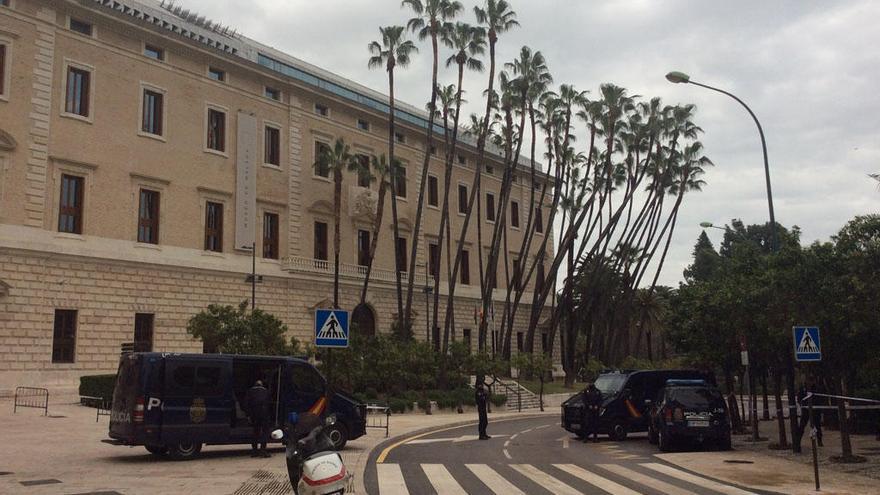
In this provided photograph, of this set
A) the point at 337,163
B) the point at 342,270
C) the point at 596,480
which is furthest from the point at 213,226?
the point at 596,480

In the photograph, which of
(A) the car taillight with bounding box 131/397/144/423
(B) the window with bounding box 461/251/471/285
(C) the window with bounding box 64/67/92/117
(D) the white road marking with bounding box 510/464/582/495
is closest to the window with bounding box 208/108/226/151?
(C) the window with bounding box 64/67/92/117

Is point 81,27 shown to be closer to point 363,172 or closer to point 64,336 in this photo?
point 64,336

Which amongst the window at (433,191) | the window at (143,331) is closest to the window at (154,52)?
the window at (143,331)

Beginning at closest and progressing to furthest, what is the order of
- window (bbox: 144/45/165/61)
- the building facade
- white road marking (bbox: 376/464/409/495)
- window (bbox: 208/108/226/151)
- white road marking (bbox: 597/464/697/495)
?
white road marking (bbox: 376/464/409/495), white road marking (bbox: 597/464/697/495), the building facade, window (bbox: 144/45/165/61), window (bbox: 208/108/226/151)

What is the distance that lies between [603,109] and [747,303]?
1450 inches

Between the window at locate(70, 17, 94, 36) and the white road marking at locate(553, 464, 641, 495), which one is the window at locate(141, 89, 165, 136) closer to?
the window at locate(70, 17, 94, 36)

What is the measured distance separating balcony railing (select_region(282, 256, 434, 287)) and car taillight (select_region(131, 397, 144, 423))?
29.8 m

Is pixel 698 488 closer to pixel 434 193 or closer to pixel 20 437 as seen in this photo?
pixel 20 437

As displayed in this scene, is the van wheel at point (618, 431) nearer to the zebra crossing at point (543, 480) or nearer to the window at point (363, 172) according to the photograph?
the zebra crossing at point (543, 480)

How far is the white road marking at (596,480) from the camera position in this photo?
440 inches

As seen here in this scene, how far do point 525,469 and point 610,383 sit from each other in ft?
26.8

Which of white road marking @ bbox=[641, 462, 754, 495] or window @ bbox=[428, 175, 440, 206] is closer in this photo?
white road marking @ bbox=[641, 462, 754, 495]

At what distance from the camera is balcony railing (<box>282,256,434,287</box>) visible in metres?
43.9

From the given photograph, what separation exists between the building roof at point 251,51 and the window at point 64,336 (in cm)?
1457
